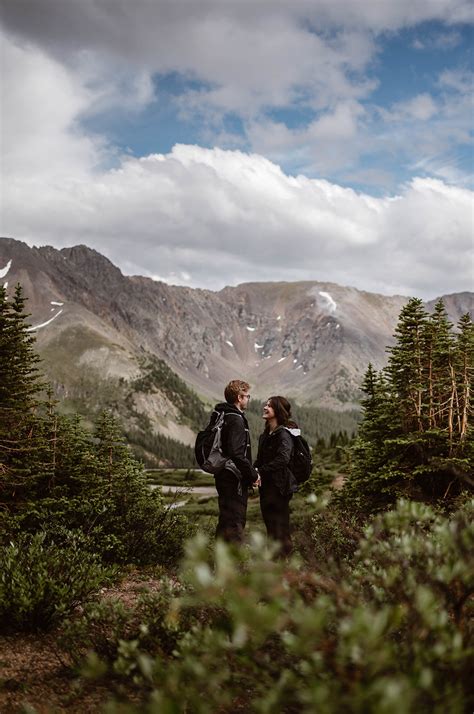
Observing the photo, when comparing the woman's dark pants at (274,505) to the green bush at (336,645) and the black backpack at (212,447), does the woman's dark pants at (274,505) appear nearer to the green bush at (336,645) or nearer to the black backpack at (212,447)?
the black backpack at (212,447)

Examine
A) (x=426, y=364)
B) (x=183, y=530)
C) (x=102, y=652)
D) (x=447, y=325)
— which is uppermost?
(x=447, y=325)

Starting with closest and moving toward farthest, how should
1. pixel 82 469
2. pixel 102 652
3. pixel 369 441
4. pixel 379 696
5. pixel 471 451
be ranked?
pixel 379 696, pixel 102 652, pixel 82 469, pixel 471 451, pixel 369 441

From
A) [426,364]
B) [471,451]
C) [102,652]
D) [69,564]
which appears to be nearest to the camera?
[102,652]

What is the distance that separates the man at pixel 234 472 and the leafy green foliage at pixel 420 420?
1305 centimetres

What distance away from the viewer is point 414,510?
4.21m

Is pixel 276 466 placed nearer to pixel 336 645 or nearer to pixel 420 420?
pixel 336 645

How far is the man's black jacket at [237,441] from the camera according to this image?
30.3 ft

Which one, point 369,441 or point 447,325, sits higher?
point 447,325

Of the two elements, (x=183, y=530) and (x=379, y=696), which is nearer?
(x=379, y=696)

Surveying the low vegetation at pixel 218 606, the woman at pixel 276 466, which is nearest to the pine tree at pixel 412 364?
the low vegetation at pixel 218 606

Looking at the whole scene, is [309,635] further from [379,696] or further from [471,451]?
[471,451]

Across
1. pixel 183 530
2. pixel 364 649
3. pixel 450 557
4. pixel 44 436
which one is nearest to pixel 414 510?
pixel 450 557

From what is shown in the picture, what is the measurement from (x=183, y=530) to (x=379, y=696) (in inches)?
469

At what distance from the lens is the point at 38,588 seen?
6.71 meters
